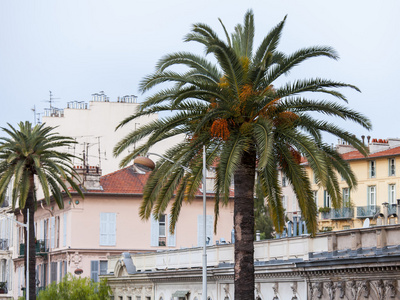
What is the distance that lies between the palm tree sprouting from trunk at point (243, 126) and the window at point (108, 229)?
3705 cm

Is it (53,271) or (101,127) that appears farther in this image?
(101,127)

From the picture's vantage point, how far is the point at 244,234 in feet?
107

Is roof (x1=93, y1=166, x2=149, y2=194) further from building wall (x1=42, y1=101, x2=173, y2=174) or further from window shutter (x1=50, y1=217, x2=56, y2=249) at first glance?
building wall (x1=42, y1=101, x2=173, y2=174)

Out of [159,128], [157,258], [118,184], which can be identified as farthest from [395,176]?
[159,128]

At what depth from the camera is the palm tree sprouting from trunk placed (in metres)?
31.7

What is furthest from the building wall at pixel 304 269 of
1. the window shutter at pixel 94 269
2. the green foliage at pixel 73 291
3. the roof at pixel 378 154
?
the roof at pixel 378 154

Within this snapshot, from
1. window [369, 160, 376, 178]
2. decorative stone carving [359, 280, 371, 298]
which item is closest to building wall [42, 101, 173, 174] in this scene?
window [369, 160, 376, 178]

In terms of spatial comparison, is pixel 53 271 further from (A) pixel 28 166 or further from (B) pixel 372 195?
(B) pixel 372 195

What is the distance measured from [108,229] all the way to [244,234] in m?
39.5

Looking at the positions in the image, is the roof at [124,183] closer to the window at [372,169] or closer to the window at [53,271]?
the window at [53,271]

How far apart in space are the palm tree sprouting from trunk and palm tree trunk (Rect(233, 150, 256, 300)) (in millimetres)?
32

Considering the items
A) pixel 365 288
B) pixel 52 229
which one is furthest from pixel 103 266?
pixel 365 288

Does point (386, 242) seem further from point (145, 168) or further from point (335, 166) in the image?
point (145, 168)

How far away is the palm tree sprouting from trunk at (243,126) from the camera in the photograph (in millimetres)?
31656
